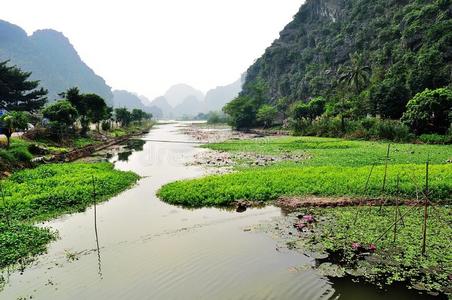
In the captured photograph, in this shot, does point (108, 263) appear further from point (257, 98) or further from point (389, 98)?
point (257, 98)

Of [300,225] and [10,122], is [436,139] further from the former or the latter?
[10,122]

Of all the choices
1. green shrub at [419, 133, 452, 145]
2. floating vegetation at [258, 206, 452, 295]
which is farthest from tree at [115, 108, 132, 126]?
floating vegetation at [258, 206, 452, 295]

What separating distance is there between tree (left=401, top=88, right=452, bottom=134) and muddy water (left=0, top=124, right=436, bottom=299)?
3941cm

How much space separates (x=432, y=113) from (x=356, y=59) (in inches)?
2716

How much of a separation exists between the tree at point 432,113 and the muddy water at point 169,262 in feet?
129

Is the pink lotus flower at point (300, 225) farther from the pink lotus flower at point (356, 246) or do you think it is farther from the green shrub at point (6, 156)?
the green shrub at point (6, 156)

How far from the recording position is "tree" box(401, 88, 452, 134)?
150 feet

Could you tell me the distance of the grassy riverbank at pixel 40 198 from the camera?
14117 millimetres

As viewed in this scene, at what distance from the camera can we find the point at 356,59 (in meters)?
109

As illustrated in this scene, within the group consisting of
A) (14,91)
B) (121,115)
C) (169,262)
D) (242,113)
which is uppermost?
(14,91)

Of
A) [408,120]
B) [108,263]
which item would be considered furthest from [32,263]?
[408,120]

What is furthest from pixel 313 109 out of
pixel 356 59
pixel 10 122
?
pixel 10 122

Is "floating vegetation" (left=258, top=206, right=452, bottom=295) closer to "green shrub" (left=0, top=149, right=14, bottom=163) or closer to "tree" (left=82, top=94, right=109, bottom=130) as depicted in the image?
"green shrub" (left=0, top=149, right=14, bottom=163)

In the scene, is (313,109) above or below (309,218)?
above
